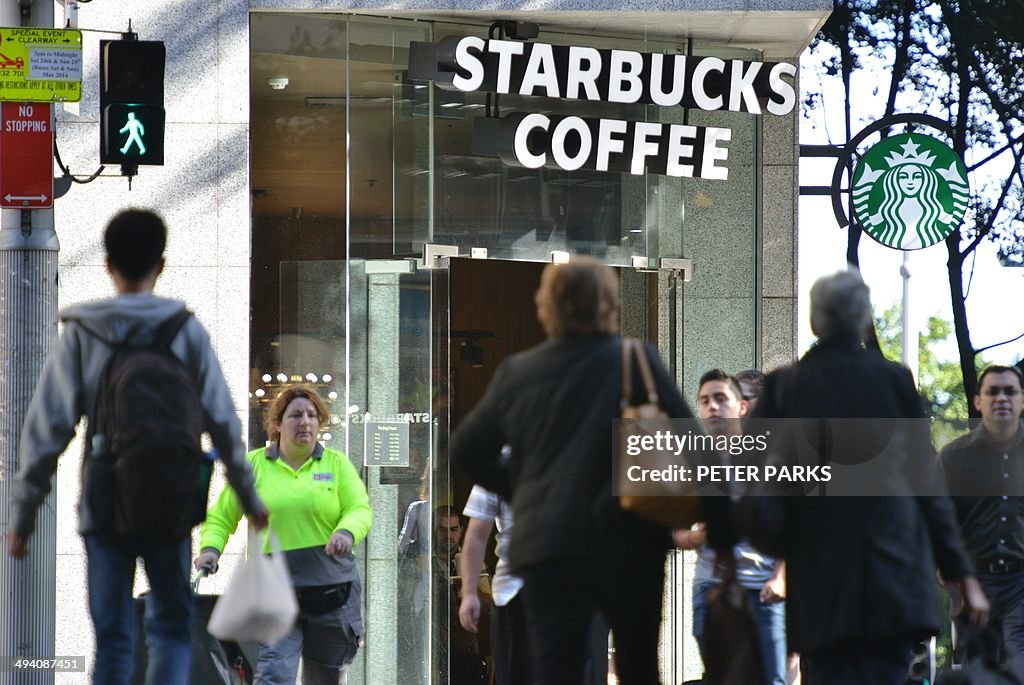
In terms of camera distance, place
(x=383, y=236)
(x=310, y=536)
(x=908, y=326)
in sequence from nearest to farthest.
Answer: (x=310, y=536) → (x=908, y=326) → (x=383, y=236)

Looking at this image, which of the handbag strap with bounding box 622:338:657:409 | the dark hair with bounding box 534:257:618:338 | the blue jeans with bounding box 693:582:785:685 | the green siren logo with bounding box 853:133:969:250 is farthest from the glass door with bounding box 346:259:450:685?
the handbag strap with bounding box 622:338:657:409

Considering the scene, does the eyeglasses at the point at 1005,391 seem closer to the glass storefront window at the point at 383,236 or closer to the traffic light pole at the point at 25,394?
the glass storefront window at the point at 383,236

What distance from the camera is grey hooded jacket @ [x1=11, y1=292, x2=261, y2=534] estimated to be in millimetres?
5445

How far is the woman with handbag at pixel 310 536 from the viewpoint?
7.81 metres

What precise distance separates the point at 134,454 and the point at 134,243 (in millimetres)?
763

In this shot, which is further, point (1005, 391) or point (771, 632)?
point (1005, 391)

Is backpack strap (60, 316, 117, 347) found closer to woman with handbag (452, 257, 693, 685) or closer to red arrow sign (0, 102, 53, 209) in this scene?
woman with handbag (452, 257, 693, 685)

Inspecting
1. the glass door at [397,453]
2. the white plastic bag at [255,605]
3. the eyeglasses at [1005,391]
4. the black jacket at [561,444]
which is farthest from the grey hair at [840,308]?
the glass door at [397,453]

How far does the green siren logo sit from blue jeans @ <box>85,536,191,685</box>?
544cm

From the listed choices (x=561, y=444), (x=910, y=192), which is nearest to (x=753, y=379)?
(x=910, y=192)

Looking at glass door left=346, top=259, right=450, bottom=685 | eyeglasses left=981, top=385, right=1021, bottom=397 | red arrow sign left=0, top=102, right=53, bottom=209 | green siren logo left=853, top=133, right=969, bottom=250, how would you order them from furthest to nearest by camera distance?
glass door left=346, top=259, right=450, bottom=685, green siren logo left=853, top=133, right=969, bottom=250, eyeglasses left=981, top=385, right=1021, bottom=397, red arrow sign left=0, top=102, right=53, bottom=209

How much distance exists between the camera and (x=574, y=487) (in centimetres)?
503

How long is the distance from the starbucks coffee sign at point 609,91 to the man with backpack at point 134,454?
16.4 ft

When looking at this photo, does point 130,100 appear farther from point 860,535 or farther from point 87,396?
point 860,535
